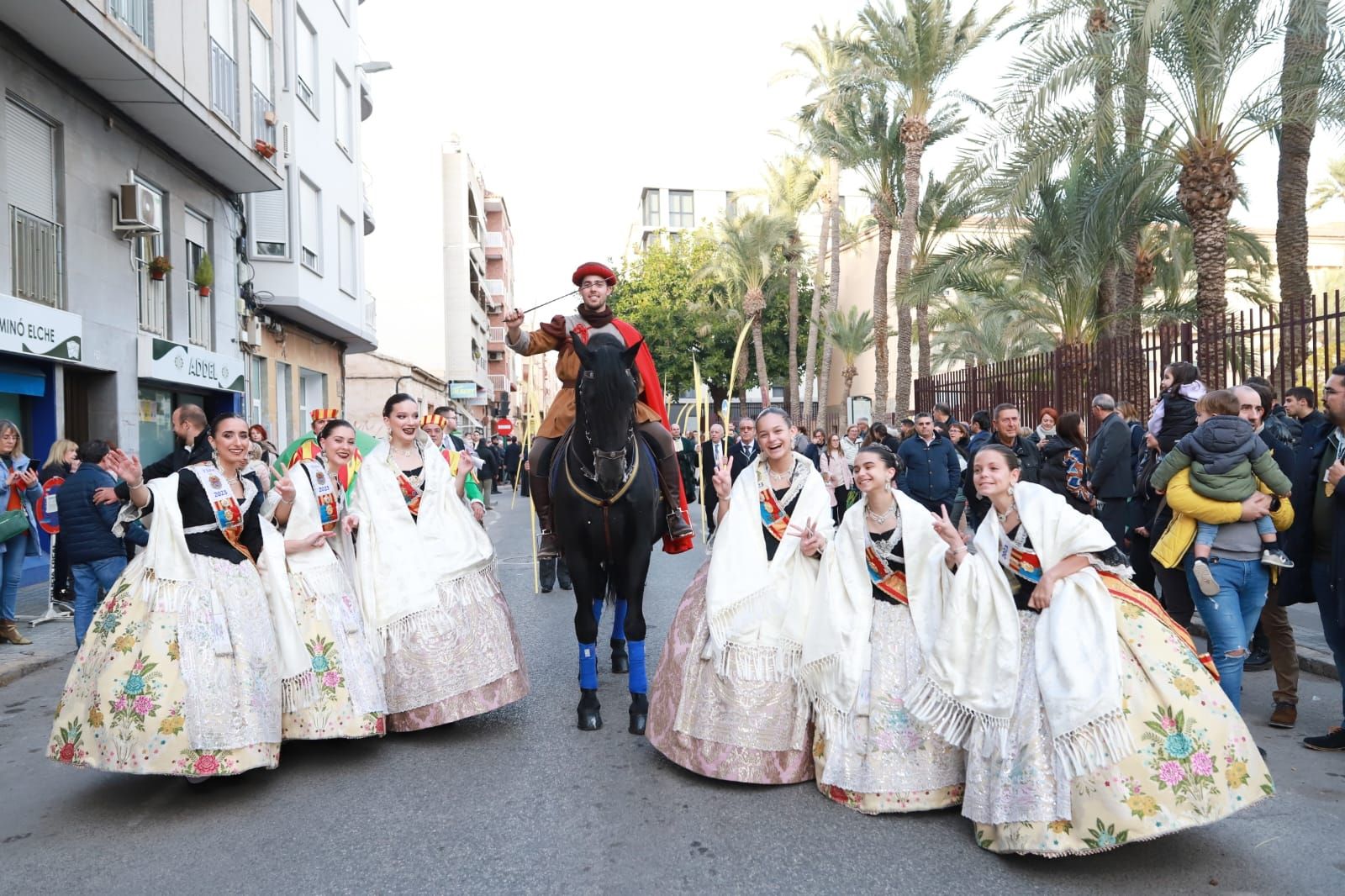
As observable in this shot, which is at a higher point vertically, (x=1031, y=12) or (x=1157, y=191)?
(x=1031, y=12)

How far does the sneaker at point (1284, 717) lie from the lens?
5.64m

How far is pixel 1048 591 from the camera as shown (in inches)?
160

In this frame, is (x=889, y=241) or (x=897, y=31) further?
(x=889, y=241)

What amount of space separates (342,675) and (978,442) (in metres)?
8.37

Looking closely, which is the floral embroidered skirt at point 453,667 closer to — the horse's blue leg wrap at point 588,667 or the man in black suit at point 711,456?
the horse's blue leg wrap at point 588,667

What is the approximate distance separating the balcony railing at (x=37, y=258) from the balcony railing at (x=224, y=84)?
379 centimetres

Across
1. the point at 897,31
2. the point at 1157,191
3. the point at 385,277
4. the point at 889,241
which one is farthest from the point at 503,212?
the point at 1157,191

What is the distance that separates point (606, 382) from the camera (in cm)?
525

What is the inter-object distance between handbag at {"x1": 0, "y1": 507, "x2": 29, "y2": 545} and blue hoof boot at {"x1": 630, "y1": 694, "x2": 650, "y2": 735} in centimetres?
600

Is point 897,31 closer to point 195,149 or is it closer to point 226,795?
point 195,149

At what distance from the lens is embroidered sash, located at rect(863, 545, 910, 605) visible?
4.59 meters

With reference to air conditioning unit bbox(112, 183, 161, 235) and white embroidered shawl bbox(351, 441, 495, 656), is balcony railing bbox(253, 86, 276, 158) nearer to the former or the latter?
air conditioning unit bbox(112, 183, 161, 235)

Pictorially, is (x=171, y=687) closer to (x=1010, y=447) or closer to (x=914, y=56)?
(x=1010, y=447)

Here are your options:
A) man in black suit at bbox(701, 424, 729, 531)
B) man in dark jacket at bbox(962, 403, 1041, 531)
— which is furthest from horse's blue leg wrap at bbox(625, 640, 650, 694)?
man in black suit at bbox(701, 424, 729, 531)
